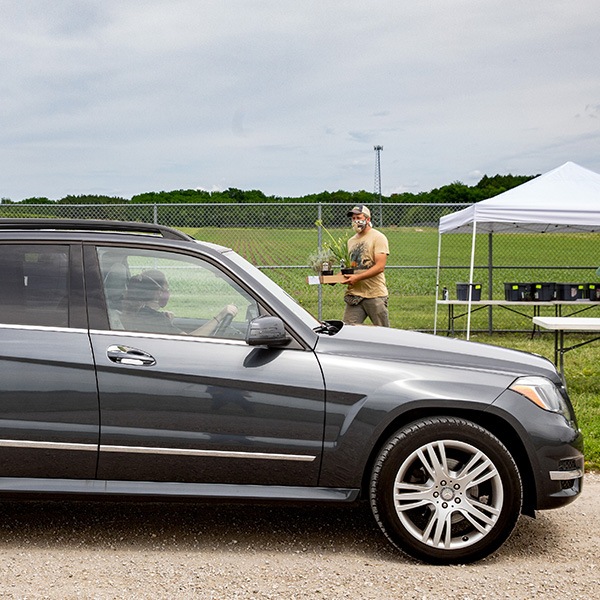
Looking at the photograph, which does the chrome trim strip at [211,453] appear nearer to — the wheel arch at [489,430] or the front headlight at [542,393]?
the wheel arch at [489,430]

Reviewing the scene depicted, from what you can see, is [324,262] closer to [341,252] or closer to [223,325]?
[341,252]

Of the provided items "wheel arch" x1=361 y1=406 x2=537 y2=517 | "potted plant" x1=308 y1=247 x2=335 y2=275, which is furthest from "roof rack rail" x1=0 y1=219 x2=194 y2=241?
"potted plant" x1=308 y1=247 x2=335 y2=275

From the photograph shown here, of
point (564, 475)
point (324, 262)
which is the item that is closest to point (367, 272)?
point (324, 262)

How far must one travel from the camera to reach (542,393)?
12.4ft

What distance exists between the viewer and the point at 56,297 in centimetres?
384

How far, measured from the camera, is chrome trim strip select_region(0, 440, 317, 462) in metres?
3.64

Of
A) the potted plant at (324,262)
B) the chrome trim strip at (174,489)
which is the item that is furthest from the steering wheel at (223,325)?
the potted plant at (324,262)

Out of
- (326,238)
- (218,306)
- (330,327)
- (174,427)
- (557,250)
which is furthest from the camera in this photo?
(557,250)

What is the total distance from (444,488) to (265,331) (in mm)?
1178

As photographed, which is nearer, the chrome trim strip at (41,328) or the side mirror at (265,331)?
the side mirror at (265,331)

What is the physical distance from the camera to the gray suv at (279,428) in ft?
11.9

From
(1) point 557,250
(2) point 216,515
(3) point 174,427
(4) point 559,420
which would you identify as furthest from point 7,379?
(1) point 557,250

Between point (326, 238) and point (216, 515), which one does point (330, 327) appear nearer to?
point (216, 515)

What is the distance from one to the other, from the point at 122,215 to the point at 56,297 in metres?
11.0
